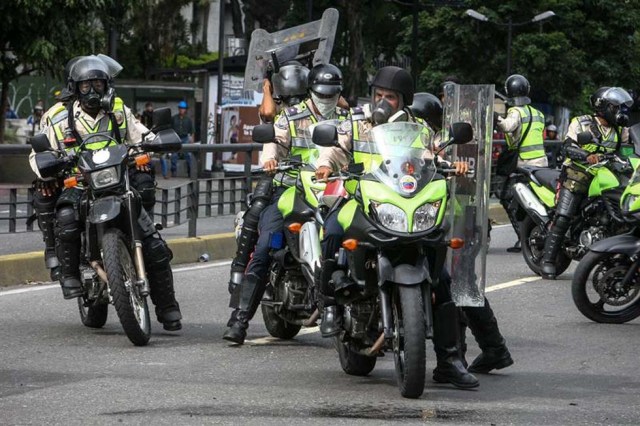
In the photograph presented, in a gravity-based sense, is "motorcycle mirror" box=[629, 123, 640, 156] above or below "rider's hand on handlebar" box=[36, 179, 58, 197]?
above

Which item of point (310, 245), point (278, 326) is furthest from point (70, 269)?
point (310, 245)

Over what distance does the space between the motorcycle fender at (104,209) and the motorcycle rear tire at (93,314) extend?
972mm

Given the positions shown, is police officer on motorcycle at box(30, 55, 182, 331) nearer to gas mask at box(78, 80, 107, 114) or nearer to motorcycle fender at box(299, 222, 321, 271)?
gas mask at box(78, 80, 107, 114)

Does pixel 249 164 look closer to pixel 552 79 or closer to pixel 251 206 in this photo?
pixel 251 206

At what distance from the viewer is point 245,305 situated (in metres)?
10.1

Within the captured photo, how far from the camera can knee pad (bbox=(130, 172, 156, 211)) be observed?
35.1 feet

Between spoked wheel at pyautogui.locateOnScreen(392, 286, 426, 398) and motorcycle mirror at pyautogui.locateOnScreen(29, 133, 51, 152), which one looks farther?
motorcycle mirror at pyautogui.locateOnScreen(29, 133, 51, 152)

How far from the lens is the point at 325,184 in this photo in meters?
9.58

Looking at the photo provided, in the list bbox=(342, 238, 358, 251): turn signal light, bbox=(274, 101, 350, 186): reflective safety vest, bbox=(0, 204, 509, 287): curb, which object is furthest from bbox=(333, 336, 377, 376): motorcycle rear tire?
bbox=(0, 204, 509, 287): curb

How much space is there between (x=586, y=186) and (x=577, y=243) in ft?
1.69

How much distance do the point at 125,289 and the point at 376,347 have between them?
2085 millimetres

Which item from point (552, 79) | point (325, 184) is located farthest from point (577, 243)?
point (552, 79)

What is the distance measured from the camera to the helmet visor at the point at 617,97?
14461 millimetres

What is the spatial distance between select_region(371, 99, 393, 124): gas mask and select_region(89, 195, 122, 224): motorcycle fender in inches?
77.5
